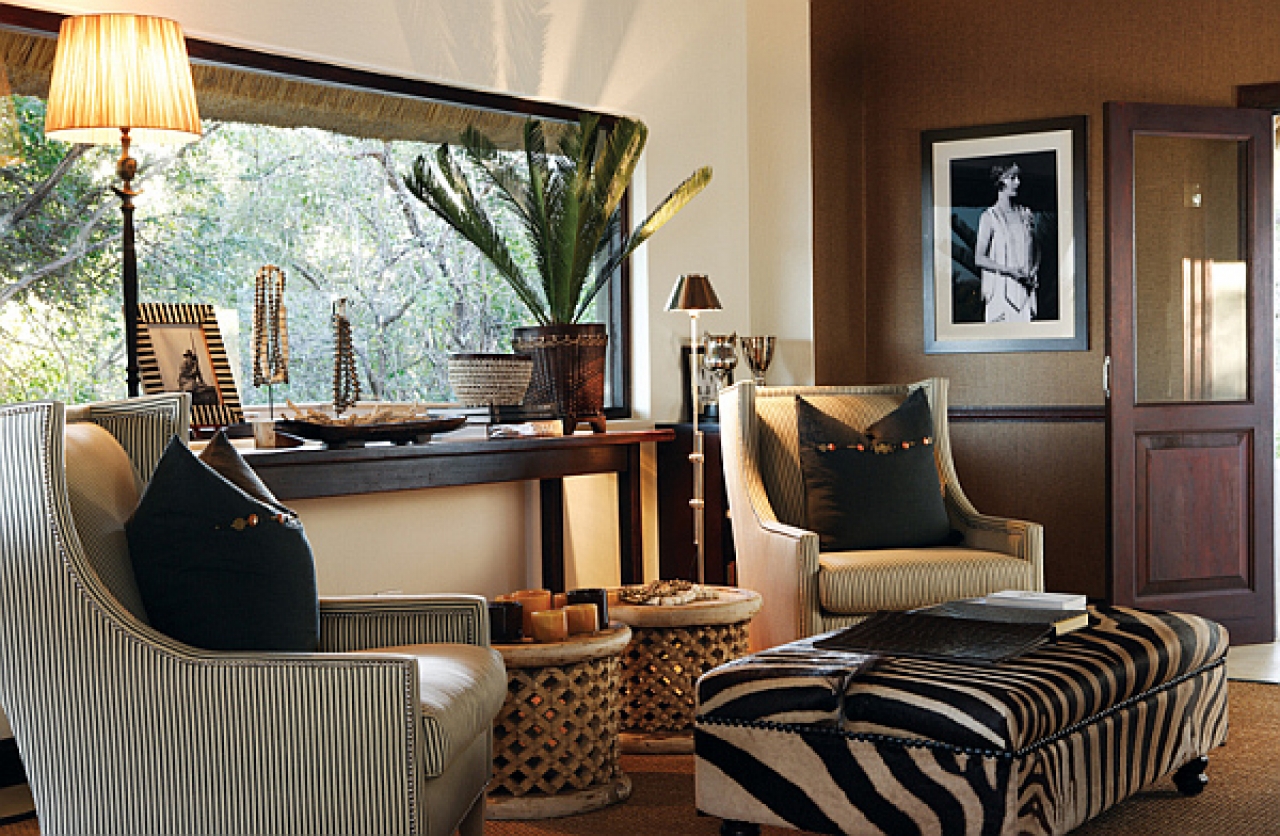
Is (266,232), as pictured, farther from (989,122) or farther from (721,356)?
(989,122)

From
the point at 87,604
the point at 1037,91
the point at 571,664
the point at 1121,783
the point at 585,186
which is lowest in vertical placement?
the point at 1121,783

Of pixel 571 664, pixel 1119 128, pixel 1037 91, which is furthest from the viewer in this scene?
pixel 1037 91

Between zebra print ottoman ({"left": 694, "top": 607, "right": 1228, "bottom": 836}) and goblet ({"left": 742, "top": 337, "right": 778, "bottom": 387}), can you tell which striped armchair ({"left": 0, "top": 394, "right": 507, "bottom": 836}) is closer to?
zebra print ottoman ({"left": 694, "top": 607, "right": 1228, "bottom": 836})

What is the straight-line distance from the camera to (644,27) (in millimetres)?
5270

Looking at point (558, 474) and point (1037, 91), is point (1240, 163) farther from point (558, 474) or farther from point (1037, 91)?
point (558, 474)

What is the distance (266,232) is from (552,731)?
6.04ft

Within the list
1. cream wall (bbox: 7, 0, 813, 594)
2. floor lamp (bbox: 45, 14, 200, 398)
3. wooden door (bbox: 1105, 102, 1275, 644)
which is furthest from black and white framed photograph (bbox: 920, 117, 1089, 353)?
floor lamp (bbox: 45, 14, 200, 398)

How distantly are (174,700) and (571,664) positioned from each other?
1.11 meters

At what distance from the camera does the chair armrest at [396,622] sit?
270 centimetres

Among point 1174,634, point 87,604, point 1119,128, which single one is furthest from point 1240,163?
point 87,604

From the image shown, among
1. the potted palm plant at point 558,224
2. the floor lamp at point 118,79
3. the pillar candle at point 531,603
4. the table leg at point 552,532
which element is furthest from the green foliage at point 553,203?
the pillar candle at point 531,603

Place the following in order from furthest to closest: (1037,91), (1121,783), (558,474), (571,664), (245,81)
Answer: (1037,91), (558,474), (245,81), (571,664), (1121,783)

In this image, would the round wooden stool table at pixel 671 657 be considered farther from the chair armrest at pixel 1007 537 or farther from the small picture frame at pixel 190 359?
the small picture frame at pixel 190 359

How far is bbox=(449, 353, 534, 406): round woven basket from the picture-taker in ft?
13.8
